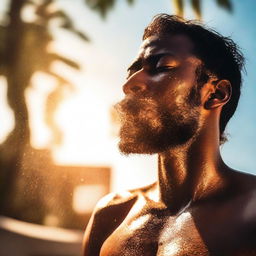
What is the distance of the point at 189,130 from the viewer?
2605mm

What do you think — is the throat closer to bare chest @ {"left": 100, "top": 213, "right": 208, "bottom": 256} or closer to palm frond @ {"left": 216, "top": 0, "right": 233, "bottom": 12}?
bare chest @ {"left": 100, "top": 213, "right": 208, "bottom": 256}

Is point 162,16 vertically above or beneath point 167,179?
above

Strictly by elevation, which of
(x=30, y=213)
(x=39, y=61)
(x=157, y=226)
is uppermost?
(x=157, y=226)

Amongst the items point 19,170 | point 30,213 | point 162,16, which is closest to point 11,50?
point 19,170

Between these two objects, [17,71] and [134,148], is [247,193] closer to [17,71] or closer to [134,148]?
[134,148]

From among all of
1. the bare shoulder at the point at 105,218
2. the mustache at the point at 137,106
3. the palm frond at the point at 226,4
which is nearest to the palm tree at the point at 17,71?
the palm frond at the point at 226,4

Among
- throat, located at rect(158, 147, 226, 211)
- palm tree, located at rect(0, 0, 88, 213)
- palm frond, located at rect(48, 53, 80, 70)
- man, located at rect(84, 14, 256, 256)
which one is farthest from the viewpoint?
palm frond, located at rect(48, 53, 80, 70)

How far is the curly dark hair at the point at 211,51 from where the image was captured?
2779 mm

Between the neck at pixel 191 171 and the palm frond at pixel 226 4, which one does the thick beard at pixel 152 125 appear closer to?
the neck at pixel 191 171

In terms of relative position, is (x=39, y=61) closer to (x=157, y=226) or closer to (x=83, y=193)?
(x=83, y=193)

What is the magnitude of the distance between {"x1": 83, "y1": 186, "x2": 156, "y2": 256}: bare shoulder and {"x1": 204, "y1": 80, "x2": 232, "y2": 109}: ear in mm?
822

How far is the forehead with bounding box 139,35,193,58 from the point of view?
2.61 m

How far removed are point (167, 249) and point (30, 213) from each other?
12903 millimetres

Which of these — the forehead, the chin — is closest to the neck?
the chin
